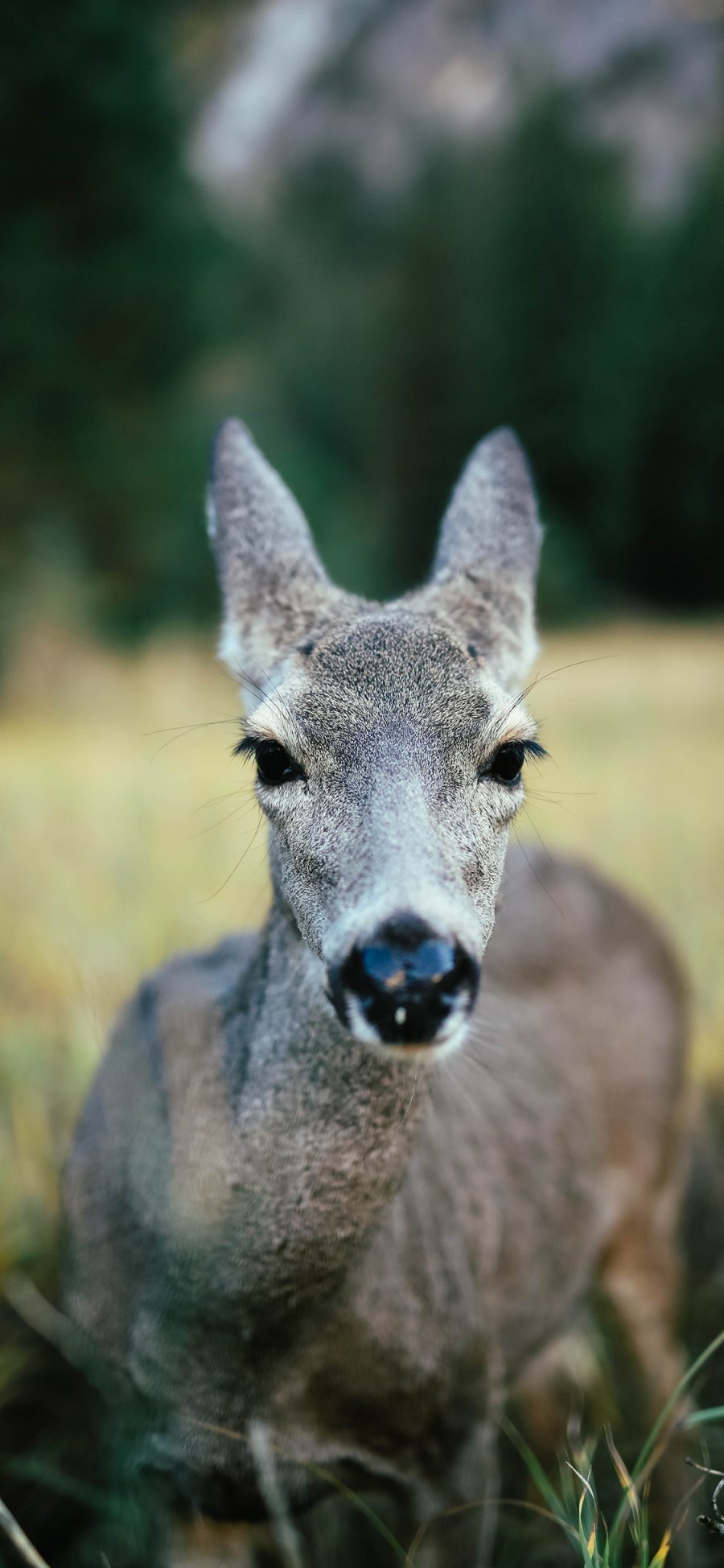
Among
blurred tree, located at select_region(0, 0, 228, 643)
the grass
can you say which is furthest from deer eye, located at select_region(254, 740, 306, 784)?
blurred tree, located at select_region(0, 0, 228, 643)

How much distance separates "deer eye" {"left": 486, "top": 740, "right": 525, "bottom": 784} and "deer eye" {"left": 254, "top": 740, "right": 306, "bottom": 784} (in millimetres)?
348

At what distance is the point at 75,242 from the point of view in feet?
43.5

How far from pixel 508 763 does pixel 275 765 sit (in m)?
0.43

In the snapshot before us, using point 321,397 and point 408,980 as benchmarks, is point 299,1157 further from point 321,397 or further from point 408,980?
point 321,397

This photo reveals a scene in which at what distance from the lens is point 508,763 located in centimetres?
209

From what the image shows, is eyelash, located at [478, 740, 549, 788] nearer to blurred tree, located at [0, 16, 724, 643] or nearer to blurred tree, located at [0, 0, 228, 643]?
blurred tree, located at [0, 0, 228, 643]

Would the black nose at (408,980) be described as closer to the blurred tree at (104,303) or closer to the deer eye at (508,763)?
the deer eye at (508,763)

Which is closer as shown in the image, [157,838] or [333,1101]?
[333,1101]

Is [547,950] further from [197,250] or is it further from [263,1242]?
[197,250]

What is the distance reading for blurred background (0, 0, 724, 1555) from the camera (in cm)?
530

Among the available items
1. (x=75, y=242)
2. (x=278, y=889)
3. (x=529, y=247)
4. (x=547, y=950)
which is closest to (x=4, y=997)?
(x=547, y=950)

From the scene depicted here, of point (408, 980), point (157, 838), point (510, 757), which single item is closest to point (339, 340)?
point (157, 838)

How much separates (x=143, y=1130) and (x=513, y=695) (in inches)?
45.2

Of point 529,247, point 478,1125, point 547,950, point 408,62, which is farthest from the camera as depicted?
point 408,62
